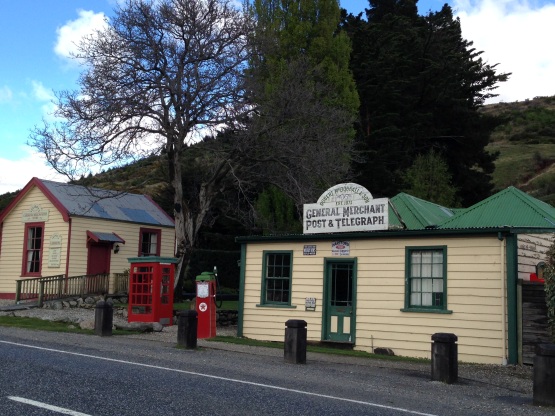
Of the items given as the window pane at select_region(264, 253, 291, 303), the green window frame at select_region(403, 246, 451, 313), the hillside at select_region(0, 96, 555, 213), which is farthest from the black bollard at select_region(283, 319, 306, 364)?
the hillside at select_region(0, 96, 555, 213)

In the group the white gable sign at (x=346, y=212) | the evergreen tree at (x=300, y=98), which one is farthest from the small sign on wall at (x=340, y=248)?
the evergreen tree at (x=300, y=98)

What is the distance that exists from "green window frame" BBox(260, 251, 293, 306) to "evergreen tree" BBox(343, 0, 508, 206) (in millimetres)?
16805

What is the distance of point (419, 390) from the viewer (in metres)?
10.5

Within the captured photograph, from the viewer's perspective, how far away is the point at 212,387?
909 cm

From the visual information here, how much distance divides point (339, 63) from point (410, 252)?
19.2 m

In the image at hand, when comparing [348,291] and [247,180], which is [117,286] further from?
[348,291]

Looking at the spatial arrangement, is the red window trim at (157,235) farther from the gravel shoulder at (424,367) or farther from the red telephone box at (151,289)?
the gravel shoulder at (424,367)

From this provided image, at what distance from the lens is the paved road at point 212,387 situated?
7613 millimetres

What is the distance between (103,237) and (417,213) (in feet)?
46.7

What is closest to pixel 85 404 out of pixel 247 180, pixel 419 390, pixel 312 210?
pixel 419 390

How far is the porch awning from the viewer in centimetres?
2756

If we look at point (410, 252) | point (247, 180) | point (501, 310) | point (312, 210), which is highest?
point (247, 180)

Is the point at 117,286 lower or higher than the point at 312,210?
lower

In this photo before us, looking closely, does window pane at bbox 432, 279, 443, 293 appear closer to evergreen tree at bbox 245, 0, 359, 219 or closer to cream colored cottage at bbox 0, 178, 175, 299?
evergreen tree at bbox 245, 0, 359, 219
